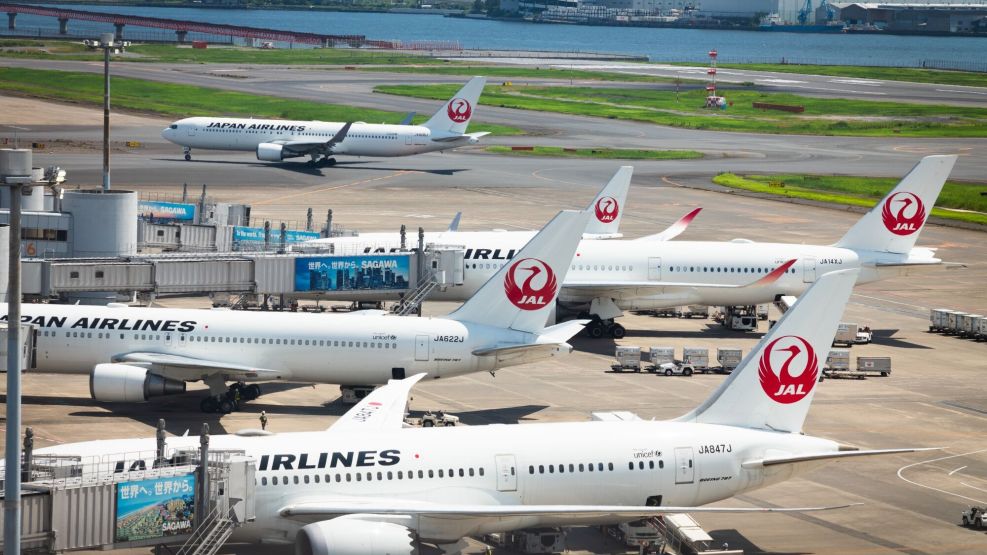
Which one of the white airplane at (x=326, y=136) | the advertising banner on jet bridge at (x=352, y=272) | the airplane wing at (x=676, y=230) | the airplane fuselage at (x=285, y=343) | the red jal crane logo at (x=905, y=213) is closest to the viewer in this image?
the airplane fuselage at (x=285, y=343)

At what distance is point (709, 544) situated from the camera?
129ft

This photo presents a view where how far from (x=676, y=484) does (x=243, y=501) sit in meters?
11.6

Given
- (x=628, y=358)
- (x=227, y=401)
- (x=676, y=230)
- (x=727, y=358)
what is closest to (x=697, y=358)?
(x=727, y=358)

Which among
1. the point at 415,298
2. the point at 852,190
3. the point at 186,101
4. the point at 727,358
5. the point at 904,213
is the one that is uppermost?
the point at 186,101

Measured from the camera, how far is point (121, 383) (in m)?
52.4

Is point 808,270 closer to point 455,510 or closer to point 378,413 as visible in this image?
point 378,413

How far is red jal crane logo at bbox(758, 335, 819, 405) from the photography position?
40156 millimetres

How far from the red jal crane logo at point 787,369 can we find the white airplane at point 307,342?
46.9 ft

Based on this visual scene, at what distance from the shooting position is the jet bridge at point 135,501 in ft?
104

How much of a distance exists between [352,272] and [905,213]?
28.8 meters

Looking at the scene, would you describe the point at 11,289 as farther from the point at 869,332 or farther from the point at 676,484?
the point at 869,332

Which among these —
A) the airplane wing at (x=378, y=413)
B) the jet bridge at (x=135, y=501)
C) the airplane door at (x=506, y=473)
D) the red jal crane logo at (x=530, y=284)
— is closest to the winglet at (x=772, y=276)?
the red jal crane logo at (x=530, y=284)

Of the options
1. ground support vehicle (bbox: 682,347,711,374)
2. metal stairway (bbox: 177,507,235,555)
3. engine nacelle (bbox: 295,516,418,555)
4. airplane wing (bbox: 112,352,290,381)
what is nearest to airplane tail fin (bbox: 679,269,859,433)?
engine nacelle (bbox: 295,516,418,555)

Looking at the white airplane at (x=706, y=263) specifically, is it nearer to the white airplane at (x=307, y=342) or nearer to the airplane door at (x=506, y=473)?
the white airplane at (x=307, y=342)
